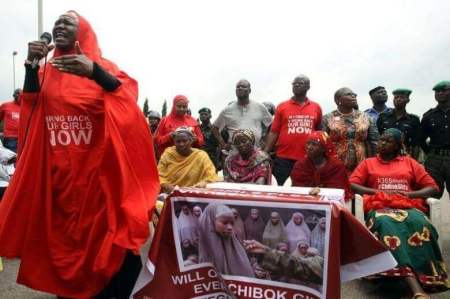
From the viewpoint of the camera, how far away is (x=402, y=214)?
170 inches

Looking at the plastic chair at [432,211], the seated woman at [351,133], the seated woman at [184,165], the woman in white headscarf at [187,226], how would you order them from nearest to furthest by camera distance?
the woman in white headscarf at [187,226] < the plastic chair at [432,211] < the seated woman at [184,165] < the seated woman at [351,133]

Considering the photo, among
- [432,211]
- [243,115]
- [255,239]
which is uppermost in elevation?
[243,115]

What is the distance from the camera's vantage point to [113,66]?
3.24 metres

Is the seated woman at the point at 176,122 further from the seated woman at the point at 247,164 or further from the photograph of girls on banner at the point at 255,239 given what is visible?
the photograph of girls on banner at the point at 255,239

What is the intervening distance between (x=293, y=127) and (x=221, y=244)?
3086mm

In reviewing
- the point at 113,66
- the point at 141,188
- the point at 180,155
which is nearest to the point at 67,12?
the point at 113,66

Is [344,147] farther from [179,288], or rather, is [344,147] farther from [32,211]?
[32,211]

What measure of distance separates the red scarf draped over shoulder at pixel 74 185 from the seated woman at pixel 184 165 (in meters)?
2.14

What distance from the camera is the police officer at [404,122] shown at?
20.3 ft

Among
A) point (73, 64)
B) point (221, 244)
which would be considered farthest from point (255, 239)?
point (73, 64)

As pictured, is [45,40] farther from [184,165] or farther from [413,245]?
[413,245]

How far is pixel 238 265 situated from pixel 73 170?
1167mm

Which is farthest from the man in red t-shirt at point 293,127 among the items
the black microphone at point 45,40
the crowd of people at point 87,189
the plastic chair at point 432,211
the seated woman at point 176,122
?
the black microphone at point 45,40

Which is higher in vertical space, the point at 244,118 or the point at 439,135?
the point at 244,118
